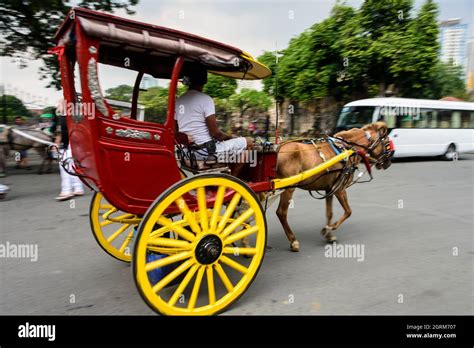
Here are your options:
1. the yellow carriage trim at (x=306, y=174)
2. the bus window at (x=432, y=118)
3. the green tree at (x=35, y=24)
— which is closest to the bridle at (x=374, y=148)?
the yellow carriage trim at (x=306, y=174)

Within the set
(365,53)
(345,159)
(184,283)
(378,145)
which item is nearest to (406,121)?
(365,53)

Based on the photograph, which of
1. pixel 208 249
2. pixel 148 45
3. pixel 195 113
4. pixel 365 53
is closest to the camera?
pixel 148 45

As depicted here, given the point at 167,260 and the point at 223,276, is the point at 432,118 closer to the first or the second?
the point at 223,276

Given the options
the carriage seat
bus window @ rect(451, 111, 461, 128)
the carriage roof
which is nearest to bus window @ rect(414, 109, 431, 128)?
bus window @ rect(451, 111, 461, 128)

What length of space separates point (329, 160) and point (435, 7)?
15426 millimetres

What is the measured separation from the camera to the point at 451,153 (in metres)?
15.5

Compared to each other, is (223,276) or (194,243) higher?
(194,243)

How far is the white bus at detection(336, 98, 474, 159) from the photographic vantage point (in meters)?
14.0

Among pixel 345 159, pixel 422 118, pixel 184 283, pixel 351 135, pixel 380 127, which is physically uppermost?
pixel 422 118

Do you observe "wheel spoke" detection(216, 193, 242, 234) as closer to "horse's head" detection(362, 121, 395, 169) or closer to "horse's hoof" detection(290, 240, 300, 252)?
"horse's hoof" detection(290, 240, 300, 252)

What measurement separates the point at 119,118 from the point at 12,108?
10605mm
